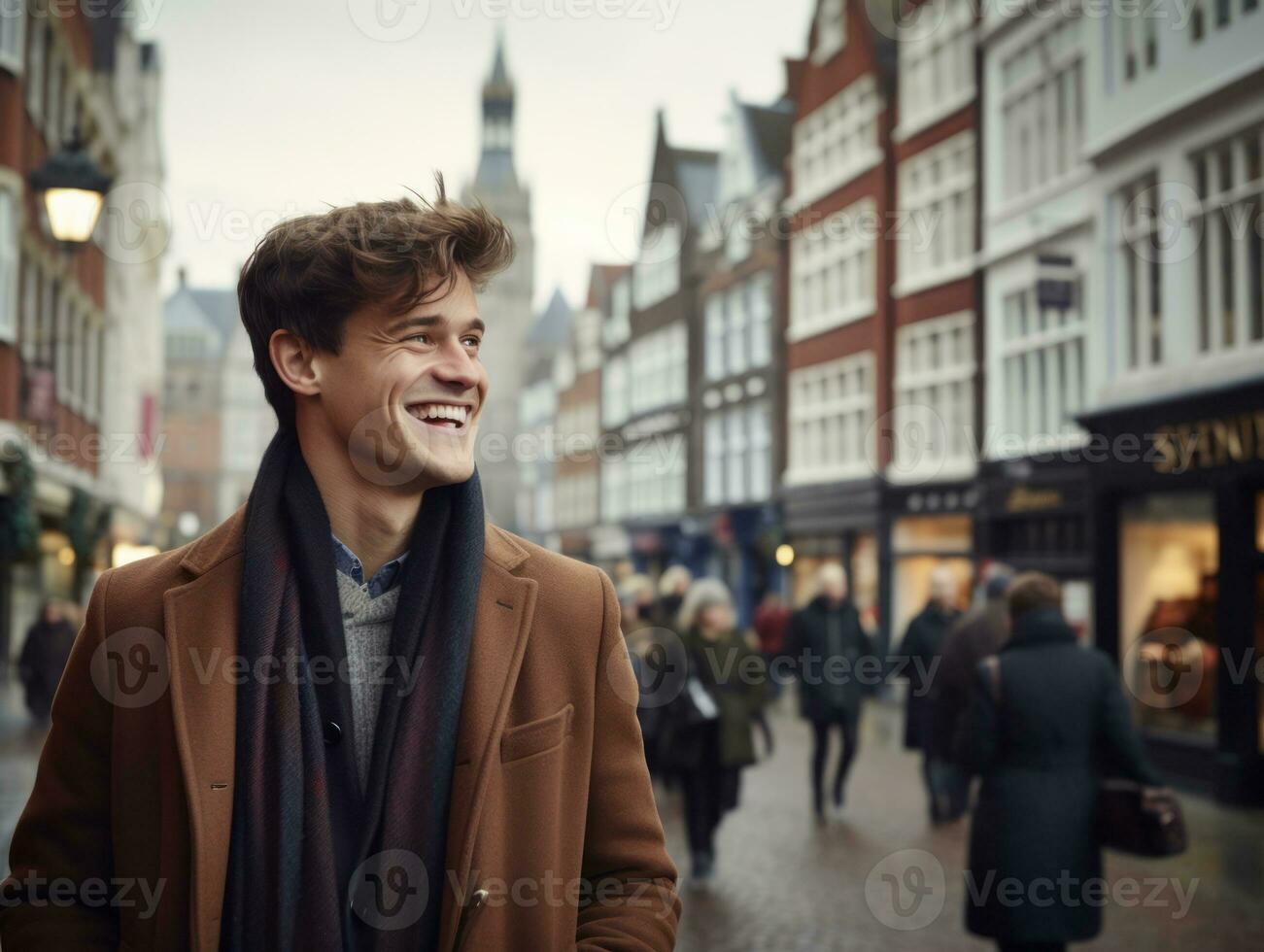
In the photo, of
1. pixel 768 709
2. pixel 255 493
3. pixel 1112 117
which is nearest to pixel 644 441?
pixel 768 709

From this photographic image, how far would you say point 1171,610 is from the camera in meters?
15.4

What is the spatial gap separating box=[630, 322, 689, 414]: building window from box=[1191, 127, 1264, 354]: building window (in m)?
27.0

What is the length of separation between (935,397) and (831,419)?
4956 mm

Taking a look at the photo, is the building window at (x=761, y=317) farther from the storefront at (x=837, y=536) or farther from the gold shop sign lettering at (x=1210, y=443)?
the gold shop sign lettering at (x=1210, y=443)

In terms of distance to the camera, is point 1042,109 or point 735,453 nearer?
point 1042,109

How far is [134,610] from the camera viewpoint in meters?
2.47

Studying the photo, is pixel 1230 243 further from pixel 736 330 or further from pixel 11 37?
pixel 736 330

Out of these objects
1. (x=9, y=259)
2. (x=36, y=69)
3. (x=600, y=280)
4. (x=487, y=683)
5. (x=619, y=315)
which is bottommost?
(x=487, y=683)

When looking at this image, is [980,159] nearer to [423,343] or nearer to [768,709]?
[768,709]

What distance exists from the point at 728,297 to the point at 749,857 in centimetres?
2830

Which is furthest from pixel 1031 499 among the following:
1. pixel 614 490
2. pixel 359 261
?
pixel 614 490

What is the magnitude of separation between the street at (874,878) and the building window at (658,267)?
30401 mm

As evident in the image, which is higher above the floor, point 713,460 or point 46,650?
point 713,460

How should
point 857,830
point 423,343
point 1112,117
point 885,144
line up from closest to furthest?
point 423,343
point 857,830
point 1112,117
point 885,144
